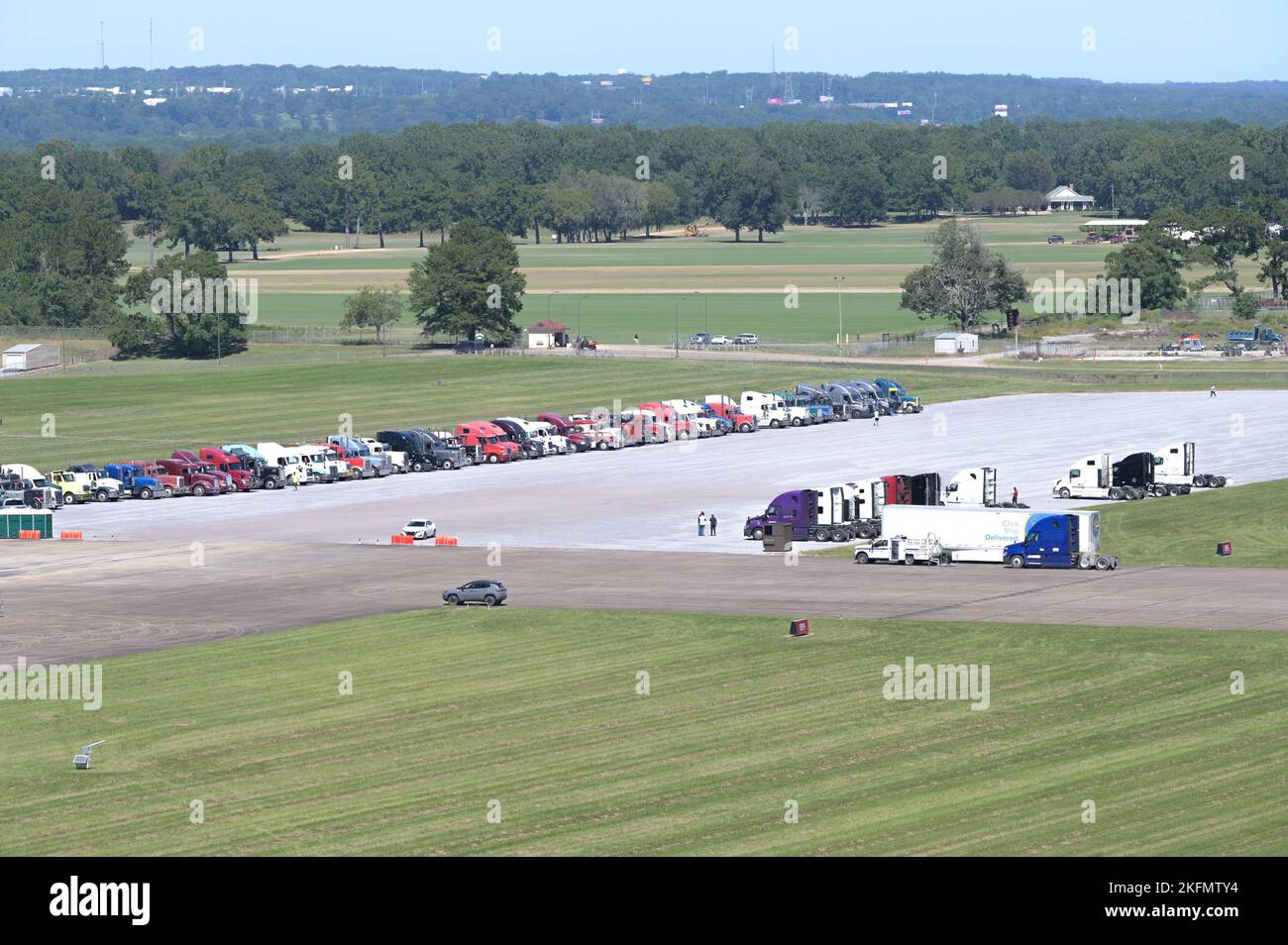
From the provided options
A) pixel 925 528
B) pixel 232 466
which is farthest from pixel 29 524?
pixel 925 528

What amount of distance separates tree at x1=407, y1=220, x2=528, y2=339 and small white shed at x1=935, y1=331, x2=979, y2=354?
3878cm

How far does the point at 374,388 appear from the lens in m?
160

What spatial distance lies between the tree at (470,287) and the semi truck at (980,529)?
109060 millimetres

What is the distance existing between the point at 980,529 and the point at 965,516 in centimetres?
78

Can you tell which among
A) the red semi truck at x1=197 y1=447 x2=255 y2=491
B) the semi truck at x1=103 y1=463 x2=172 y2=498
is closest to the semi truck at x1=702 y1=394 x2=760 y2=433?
the red semi truck at x1=197 y1=447 x2=255 y2=491

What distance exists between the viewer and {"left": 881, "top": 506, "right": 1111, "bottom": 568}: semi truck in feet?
262

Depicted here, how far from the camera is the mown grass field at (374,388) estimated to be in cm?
13500

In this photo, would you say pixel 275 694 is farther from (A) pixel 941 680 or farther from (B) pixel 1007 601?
(B) pixel 1007 601

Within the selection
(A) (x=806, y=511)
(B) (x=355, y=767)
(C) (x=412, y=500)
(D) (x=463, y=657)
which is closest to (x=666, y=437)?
(C) (x=412, y=500)

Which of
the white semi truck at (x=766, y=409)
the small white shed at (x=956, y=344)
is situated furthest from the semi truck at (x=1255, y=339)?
the white semi truck at (x=766, y=409)

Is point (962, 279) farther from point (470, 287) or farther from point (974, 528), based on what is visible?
point (974, 528)
